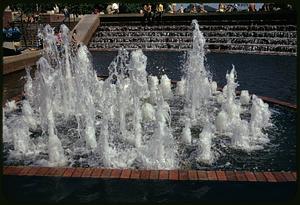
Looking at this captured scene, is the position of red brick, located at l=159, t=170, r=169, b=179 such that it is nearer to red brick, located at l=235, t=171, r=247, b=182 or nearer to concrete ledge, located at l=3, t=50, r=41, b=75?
red brick, located at l=235, t=171, r=247, b=182

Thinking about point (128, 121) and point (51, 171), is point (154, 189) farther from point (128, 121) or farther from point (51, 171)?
point (128, 121)

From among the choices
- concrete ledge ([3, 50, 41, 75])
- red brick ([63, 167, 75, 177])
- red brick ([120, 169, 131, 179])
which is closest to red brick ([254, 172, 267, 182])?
red brick ([120, 169, 131, 179])

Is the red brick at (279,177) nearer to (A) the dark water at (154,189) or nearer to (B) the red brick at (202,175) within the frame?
(A) the dark water at (154,189)

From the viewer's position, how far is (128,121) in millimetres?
9930

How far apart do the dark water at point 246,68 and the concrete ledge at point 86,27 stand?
2759 mm

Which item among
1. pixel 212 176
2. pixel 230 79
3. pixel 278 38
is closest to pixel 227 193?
pixel 212 176

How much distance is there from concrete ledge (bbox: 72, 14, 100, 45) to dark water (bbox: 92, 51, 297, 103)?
9.05ft

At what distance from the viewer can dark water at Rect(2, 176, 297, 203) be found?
236 inches

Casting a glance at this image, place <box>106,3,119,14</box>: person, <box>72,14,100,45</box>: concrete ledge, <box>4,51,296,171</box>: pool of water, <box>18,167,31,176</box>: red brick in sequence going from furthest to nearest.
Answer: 1. <box>106,3,119,14</box>: person
2. <box>72,14,100,45</box>: concrete ledge
3. <box>4,51,296,171</box>: pool of water
4. <box>18,167,31,176</box>: red brick

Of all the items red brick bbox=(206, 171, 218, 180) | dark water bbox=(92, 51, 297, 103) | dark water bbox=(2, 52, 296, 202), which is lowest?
dark water bbox=(92, 51, 297, 103)

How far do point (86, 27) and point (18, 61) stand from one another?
1138 centimetres

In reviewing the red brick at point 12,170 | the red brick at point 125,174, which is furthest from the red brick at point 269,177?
the red brick at point 12,170

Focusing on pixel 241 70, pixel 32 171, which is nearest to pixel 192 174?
pixel 32 171

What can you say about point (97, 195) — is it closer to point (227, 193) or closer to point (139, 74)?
point (227, 193)
